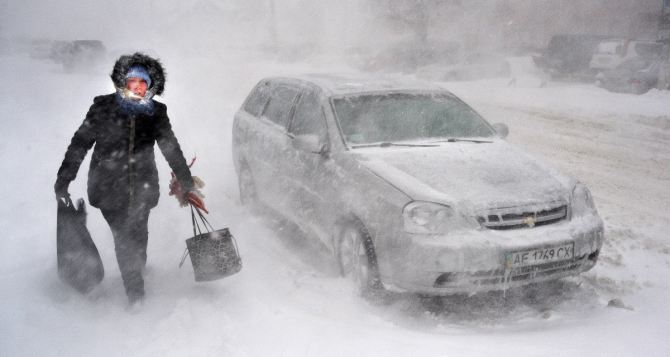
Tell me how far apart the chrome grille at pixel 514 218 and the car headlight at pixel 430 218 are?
163mm

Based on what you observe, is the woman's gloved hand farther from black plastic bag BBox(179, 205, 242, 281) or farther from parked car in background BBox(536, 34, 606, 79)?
parked car in background BBox(536, 34, 606, 79)

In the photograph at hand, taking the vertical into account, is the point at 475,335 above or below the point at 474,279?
below

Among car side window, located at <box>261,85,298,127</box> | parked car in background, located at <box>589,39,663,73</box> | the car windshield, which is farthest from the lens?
parked car in background, located at <box>589,39,663,73</box>

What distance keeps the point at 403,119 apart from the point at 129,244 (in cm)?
245

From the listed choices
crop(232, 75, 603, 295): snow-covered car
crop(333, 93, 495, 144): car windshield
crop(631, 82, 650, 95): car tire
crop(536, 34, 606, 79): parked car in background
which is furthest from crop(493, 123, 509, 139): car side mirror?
crop(536, 34, 606, 79): parked car in background

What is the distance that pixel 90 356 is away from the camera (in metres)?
3.05

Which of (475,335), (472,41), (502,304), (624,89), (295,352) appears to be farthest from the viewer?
(472,41)

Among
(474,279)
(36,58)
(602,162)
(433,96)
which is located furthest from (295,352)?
(36,58)

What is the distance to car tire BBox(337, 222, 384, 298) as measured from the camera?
3.83m

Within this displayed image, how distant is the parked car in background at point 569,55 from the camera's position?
64.0 ft

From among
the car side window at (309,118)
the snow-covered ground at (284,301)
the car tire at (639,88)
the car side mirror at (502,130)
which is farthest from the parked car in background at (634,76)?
the car side window at (309,118)

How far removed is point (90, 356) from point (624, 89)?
16.3 metres

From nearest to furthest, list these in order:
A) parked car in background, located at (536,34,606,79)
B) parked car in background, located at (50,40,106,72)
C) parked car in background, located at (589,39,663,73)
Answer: parked car in background, located at (589,39,663,73)
parked car in background, located at (536,34,606,79)
parked car in background, located at (50,40,106,72)

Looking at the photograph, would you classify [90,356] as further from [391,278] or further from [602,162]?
[602,162]
